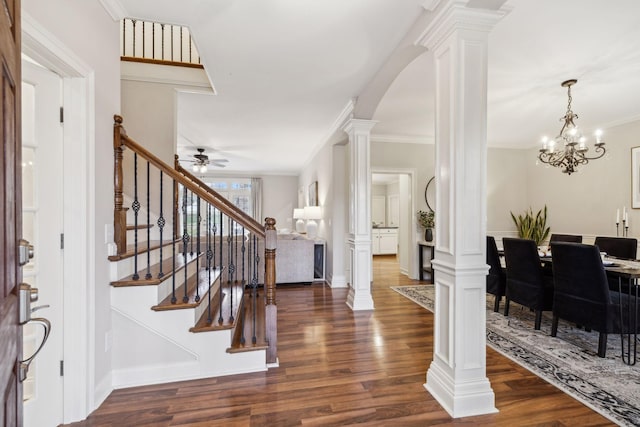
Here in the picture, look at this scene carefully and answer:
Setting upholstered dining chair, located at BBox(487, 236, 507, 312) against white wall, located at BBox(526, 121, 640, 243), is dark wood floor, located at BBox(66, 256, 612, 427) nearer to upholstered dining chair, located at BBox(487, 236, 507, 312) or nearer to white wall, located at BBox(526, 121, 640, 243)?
upholstered dining chair, located at BBox(487, 236, 507, 312)

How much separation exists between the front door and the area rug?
280cm

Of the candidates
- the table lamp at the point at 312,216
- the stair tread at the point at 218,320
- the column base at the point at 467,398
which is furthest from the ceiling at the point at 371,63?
the column base at the point at 467,398

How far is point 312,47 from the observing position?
8.33 feet

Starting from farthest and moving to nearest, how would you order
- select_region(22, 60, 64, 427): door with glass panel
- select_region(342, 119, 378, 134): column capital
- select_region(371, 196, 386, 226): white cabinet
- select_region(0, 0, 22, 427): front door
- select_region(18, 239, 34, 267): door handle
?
select_region(371, 196, 386, 226): white cabinet < select_region(342, 119, 378, 134): column capital < select_region(22, 60, 64, 427): door with glass panel < select_region(18, 239, 34, 267): door handle < select_region(0, 0, 22, 427): front door

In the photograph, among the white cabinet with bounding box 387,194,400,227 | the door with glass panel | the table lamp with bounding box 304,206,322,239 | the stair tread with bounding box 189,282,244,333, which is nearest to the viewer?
the door with glass panel

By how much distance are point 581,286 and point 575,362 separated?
2.08 ft

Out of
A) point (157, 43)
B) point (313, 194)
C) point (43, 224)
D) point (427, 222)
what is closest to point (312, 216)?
point (313, 194)

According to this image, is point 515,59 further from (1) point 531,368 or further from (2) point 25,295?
(2) point 25,295

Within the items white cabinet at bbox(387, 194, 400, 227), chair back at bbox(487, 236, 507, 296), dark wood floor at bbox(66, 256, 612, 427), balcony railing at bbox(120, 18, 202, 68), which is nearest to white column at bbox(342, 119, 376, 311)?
dark wood floor at bbox(66, 256, 612, 427)

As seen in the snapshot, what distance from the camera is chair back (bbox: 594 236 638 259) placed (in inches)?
138

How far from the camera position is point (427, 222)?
17.7 feet

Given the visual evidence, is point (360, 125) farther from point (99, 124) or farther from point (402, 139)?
point (99, 124)

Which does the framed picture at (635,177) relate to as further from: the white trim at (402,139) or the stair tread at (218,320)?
the stair tread at (218,320)

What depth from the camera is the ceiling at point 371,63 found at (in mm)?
2119
